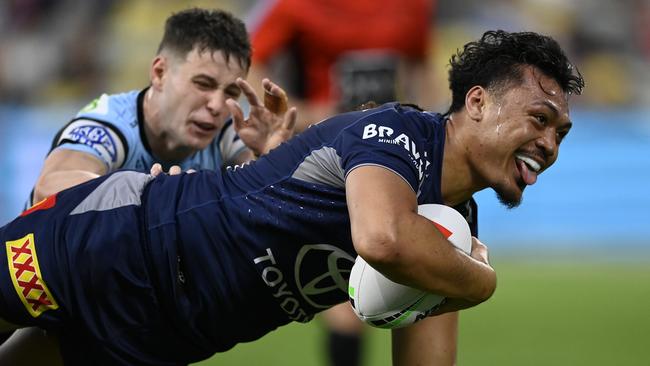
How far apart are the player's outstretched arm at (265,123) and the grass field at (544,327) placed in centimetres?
A: 227

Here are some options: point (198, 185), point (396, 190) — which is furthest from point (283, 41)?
point (396, 190)

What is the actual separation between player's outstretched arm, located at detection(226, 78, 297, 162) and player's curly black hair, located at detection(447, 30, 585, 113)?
3.05 ft

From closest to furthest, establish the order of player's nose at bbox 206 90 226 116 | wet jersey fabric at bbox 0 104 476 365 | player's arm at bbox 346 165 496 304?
player's arm at bbox 346 165 496 304 → wet jersey fabric at bbox 0 104 476 365 → player's nose at bbox 206 90 226 116

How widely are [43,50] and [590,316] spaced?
25.9ft

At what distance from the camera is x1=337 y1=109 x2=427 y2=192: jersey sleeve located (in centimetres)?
329

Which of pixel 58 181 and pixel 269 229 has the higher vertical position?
pixel 58 181

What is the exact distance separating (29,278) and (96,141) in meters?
0.90

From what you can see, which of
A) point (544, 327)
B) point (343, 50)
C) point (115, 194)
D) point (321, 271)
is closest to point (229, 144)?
point (115, 194)

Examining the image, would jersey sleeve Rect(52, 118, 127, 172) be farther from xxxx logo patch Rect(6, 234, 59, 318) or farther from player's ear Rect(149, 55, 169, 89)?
xxxx logo patch Rect(6, 234, 59, 318)

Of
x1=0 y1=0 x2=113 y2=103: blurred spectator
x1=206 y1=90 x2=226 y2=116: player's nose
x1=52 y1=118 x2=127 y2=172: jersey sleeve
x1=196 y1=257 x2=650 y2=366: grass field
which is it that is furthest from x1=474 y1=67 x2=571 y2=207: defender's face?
x1=0 y1=0 x2=113 y2=103: blurred spectator

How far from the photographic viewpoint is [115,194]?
3.84 metres

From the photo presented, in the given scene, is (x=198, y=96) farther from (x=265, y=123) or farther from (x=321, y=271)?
(x=321, y=271)

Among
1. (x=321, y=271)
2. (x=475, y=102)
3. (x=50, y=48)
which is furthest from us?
(x=50, y=48)

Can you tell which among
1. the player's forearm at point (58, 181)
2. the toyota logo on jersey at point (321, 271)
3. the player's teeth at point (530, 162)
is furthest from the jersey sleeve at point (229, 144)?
the player's teeth at point (530, 162)
